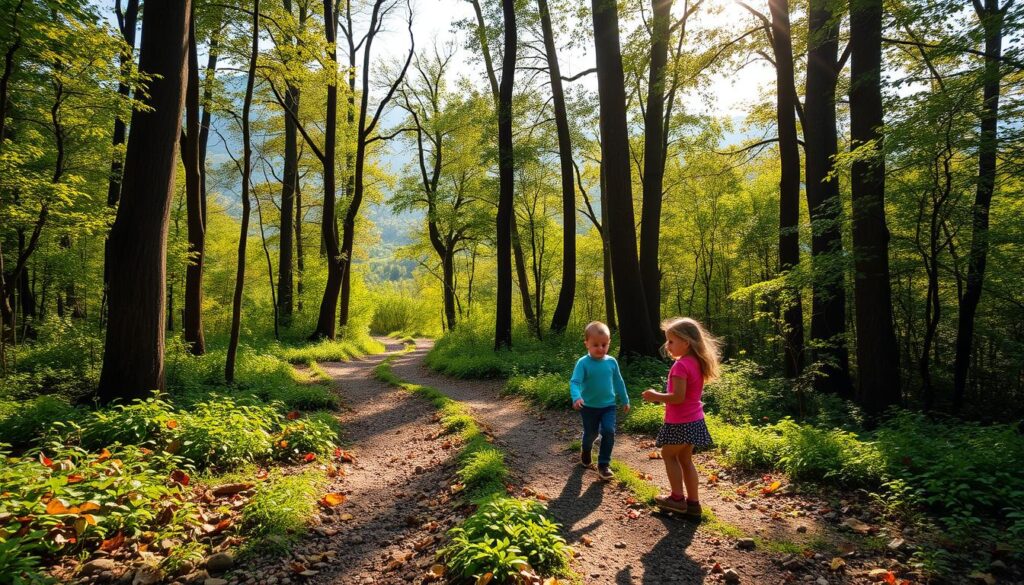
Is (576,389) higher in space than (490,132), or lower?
lower

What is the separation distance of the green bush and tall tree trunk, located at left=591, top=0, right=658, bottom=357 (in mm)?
9083

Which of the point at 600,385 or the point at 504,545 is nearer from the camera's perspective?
the point at 504,545

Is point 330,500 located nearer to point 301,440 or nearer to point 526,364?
point 301,440

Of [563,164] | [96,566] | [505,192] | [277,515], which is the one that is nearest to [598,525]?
[277,515]

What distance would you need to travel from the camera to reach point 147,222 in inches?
235

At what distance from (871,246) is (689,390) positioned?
6.18 metres

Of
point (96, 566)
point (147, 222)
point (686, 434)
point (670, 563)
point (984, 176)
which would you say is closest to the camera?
point (96, 566)

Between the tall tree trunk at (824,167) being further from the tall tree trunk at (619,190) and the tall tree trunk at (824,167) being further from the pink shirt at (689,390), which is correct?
the pink shirt at (689,390)

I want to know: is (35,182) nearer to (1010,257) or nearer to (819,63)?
(819,63)

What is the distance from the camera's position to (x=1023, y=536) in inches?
127

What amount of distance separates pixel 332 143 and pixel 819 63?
48.5ft

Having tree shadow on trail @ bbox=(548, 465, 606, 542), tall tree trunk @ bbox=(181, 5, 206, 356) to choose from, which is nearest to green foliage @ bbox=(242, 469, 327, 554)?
tree shadow on trail @ bbox=(548, 465, 606, 542)

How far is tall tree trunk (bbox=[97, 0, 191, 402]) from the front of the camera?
230 inches

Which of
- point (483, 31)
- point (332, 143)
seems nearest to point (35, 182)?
point (332, 143)
